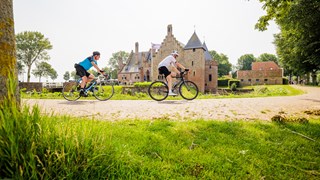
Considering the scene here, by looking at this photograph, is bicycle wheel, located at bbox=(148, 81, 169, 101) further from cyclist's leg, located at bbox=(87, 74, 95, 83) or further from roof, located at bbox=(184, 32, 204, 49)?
roof, located at bbox=(184, 32, 204, 49)

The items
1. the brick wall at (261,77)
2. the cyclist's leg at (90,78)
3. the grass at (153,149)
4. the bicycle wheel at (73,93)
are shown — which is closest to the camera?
the grass at (153,149)

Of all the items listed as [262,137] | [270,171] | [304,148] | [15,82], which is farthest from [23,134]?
[304,148]

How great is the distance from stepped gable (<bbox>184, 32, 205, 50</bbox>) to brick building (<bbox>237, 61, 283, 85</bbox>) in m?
31.3

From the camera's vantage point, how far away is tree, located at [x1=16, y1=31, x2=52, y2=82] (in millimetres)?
51969

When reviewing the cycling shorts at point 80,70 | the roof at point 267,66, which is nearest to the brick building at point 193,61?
the roof at point 267,66

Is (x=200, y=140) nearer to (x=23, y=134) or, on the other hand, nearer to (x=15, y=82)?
(x=23, y=134)

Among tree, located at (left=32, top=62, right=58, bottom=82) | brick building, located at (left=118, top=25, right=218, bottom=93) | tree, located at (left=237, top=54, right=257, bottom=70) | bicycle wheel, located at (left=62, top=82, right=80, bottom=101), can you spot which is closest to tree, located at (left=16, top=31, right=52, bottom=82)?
tree, located at (left=32, top=62, right=58, bottom=82)

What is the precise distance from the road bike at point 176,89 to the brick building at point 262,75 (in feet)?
203

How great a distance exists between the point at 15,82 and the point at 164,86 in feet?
24.4

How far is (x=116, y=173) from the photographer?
6.48 feet

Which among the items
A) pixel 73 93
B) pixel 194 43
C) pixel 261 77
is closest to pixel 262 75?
pixel 261 77

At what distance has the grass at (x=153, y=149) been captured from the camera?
166 cm

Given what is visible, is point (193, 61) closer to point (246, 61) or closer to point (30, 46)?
point (30, 46)

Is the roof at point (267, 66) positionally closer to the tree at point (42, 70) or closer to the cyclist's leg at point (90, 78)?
the cyclist's leg at point (90, 78)
